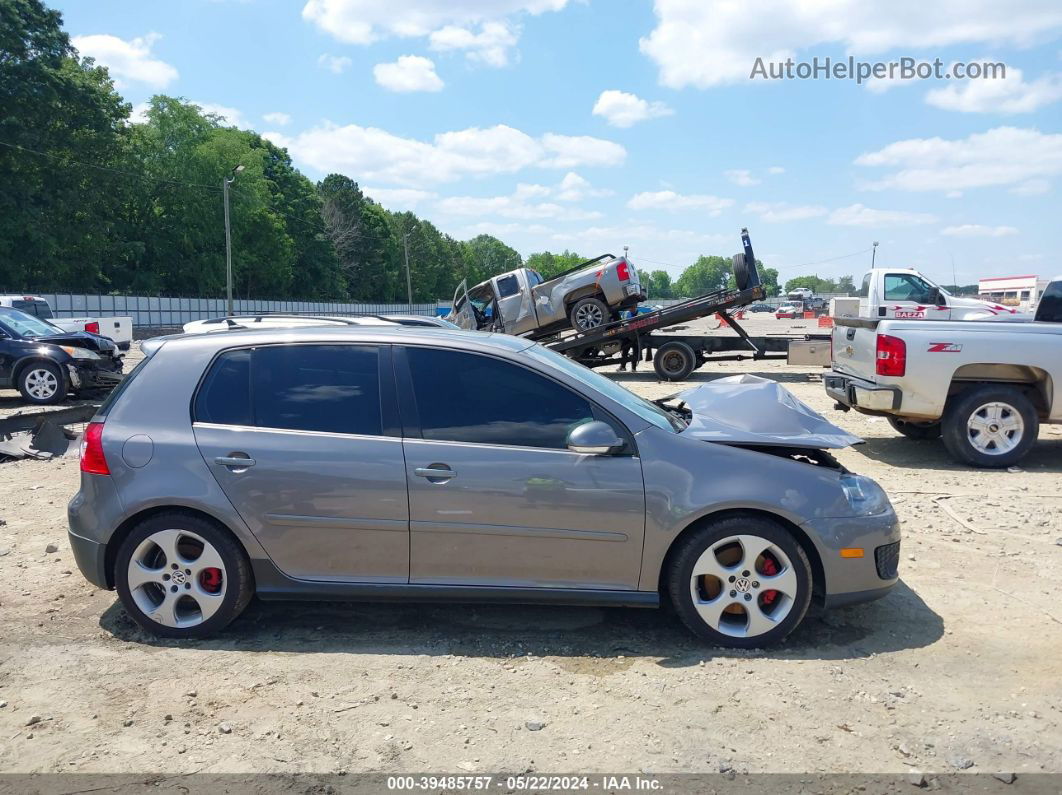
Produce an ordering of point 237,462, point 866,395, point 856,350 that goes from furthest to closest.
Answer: point 856,350, point 866,395, point 237,462

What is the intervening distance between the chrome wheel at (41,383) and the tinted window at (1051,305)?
13666 mm

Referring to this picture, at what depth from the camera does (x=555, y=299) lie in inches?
750

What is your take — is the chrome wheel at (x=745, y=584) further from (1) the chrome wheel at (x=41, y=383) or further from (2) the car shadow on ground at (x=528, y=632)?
(1) the chrome wheel at (x=41, y=383)

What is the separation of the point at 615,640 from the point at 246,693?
69.9 inches

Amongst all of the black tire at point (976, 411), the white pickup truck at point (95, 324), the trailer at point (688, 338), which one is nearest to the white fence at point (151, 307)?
the white pickup truck at point (95, 324)

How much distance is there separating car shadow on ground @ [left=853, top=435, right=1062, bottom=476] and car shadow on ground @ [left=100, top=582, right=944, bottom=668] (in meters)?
4.21

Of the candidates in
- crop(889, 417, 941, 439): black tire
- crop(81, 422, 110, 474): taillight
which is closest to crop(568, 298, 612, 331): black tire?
crop(889, 417, 941, 439): black tire

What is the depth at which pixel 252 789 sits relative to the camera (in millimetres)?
2893

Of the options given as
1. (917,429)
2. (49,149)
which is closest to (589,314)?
(917,429)

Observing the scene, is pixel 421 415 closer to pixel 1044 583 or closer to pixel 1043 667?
pixel 1043 667

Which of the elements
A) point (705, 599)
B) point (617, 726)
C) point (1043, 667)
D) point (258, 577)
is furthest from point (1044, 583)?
point (258, 577)

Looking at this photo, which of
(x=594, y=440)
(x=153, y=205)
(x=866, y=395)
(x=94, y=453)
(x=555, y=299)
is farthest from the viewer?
(x=153, y=205)

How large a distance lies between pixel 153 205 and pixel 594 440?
6981 centimetres

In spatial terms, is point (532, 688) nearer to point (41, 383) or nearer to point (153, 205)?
point (41, 383)
